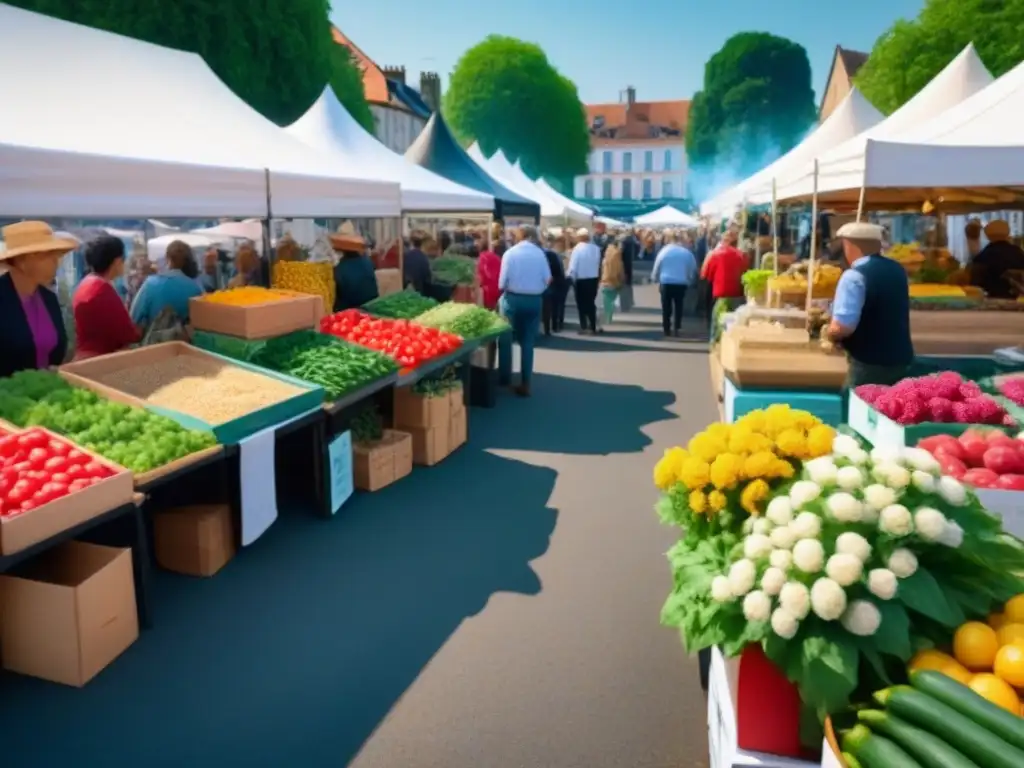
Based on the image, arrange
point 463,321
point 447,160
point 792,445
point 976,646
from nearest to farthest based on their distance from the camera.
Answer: point 976,646
point 792,445
point 463,321
point 447,160

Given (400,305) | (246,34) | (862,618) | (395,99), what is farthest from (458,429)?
(395,99)

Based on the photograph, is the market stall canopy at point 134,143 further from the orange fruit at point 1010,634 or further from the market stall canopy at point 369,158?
the orange fruit at point 1010,634

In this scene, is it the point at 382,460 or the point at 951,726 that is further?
the point at 382,460

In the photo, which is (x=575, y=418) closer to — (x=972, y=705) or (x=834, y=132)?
(x=972, y=705)

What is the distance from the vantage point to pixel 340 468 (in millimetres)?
5926

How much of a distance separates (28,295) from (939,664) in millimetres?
4790

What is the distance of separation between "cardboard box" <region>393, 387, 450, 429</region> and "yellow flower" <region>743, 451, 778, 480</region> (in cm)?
463

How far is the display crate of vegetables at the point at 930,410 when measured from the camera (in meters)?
4.09

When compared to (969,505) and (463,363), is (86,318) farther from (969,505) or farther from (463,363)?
(969,505)

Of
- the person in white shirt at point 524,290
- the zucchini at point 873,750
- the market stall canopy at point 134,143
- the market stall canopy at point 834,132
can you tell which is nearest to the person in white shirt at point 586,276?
the market stall canopy at point 834,132

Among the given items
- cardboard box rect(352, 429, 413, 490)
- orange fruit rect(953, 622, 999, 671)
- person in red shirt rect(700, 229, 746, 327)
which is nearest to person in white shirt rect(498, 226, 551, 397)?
cardboard box rect(352, 429, 413, 490)

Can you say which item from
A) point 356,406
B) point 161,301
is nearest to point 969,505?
point 356,406

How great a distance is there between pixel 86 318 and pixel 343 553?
2.25 m

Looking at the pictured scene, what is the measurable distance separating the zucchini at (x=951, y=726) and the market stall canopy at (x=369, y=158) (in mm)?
9006
